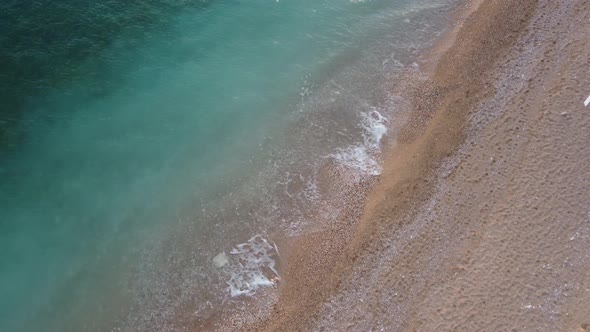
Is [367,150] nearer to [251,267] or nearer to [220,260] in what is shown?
[251,267]

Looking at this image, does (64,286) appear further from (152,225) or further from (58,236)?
(152,225)

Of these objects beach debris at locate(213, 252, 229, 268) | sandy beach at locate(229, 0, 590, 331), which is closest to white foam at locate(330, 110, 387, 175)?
sandy beach at locate(229, 0, 590, 331)

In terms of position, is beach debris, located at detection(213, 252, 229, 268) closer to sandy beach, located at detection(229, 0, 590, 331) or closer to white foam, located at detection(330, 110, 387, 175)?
sandy beach, located at detection(229, 0, 590, 331)

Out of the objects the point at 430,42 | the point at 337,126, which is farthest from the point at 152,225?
the point at 430,42

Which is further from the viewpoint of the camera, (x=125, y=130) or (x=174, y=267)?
(x=125, y=130)

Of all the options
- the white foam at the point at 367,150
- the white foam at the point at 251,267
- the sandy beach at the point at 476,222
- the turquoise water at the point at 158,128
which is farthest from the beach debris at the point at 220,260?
the white foam at the point at 367,150

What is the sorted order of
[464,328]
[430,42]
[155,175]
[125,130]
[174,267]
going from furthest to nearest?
[430,42]
[125,130]
[155,175]
[174,267]
[464,328]

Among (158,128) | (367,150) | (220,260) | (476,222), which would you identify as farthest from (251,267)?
(158,128)
